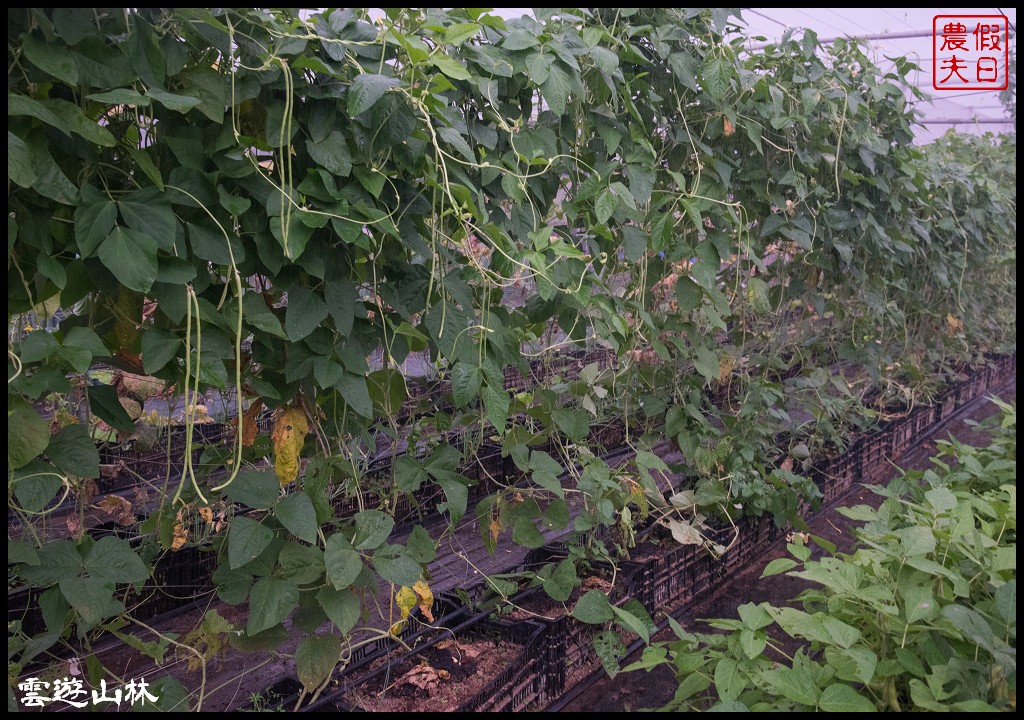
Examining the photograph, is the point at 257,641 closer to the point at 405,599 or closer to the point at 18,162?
the point at 405,599

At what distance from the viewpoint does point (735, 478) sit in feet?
7.84

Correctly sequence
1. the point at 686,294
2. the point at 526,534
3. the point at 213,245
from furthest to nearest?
1. the point at 686,294
2. the point at 526,534
3. the point at 213,245

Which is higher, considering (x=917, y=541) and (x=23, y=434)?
(x=23, y=434)

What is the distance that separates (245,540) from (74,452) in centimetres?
28

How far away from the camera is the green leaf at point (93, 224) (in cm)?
102

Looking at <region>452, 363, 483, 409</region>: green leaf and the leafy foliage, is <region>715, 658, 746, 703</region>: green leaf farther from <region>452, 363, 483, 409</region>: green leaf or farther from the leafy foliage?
<region>452, 363, 483, 409</region>: green leaf

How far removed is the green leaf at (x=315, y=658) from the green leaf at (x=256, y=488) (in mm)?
274

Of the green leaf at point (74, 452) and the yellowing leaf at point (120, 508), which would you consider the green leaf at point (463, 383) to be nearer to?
the green leaf at point (74, 452)

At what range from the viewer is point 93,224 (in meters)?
1.02

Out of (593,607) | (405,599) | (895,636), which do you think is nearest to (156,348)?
(405,599)

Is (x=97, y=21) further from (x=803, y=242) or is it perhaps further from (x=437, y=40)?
(x=803, y=242)

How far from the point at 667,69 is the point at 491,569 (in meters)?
Answer: 1.51

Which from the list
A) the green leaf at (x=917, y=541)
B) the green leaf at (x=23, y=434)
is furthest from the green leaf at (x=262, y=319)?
the green leaf at (x=917, y=541)

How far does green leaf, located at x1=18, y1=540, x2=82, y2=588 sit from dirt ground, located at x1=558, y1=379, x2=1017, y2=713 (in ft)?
3.51
